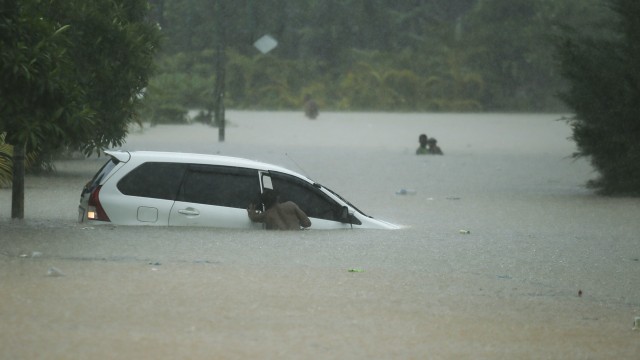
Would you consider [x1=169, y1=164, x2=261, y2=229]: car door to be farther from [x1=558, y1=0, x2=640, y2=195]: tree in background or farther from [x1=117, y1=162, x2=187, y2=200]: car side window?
[x1=558, y1=0, x2=640, y2=195]: tree in background

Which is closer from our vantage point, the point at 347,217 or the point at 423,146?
the point at 347,217

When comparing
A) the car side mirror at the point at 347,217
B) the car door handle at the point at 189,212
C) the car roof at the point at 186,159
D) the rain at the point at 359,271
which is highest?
the car roof at the point at 186,159

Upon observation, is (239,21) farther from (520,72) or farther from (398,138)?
(398,138)

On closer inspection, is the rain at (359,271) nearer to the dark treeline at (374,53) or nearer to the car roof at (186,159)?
the car roof at (186,159)

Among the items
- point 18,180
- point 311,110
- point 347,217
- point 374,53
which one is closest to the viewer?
point 347,217

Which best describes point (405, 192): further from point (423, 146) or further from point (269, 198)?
point (423, 146)

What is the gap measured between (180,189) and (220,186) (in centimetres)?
47

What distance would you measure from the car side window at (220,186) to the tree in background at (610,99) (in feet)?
36.4

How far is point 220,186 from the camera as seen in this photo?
15.5m

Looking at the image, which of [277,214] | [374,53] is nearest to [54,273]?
[277,214]

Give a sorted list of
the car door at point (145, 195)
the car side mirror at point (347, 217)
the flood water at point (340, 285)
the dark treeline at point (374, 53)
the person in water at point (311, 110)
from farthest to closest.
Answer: the dark treeline at point (374, 53) < the person in water at point (311, 110) < the car side mirror at point (347, 217) < the car door at point (145, 195) < the flood water at point (340, 285)

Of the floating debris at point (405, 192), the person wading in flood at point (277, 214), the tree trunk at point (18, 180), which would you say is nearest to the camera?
the person wading in flood at point (277, 214)

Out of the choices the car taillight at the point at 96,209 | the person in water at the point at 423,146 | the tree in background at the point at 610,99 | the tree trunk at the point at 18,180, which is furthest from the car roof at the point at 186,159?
the person in water at the point at 423,146

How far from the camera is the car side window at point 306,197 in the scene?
51.8ft
